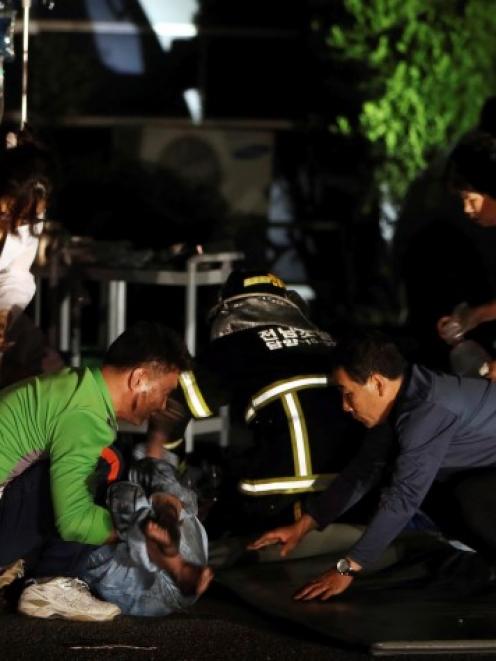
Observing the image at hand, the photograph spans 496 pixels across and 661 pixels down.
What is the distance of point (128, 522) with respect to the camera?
20.2 ft

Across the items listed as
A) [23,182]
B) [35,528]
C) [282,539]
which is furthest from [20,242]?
[282,539]

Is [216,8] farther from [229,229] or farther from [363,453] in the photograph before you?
[363,453]

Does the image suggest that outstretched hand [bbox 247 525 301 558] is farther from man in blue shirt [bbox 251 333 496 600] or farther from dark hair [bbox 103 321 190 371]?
dark hair [bbox 103 321 190 371]

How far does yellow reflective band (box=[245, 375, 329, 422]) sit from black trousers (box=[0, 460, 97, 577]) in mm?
997

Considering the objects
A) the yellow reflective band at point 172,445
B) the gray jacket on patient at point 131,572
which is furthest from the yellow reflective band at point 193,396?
the gray jacket on patient at point 131,572

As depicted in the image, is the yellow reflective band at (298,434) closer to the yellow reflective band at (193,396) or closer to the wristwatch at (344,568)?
the yellow reflective band at (193,396)

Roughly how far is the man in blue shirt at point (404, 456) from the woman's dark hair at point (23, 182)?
1.44m

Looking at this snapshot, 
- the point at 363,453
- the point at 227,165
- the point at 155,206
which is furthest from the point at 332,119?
the point at 363,453

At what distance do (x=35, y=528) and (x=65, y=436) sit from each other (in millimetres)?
357

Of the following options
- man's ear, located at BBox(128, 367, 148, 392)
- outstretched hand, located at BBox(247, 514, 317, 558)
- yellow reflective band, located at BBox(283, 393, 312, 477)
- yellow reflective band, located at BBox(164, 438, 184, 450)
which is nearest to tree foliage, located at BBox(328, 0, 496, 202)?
yellow reflective band, located at BBox(164, 438, 184, 450)

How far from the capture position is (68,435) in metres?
6.05

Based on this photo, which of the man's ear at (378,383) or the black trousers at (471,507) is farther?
the black trousers at (471,507)

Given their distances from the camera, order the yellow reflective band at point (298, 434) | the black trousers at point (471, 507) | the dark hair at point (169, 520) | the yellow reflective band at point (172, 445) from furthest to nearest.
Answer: the yellow reflective band at point (172, 445)
the yellow reflective band at point (298, 434)
the black trousers at point (471, 507)
the dark hair at point (169, 520)

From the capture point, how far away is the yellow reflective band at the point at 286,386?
6.84 meters
